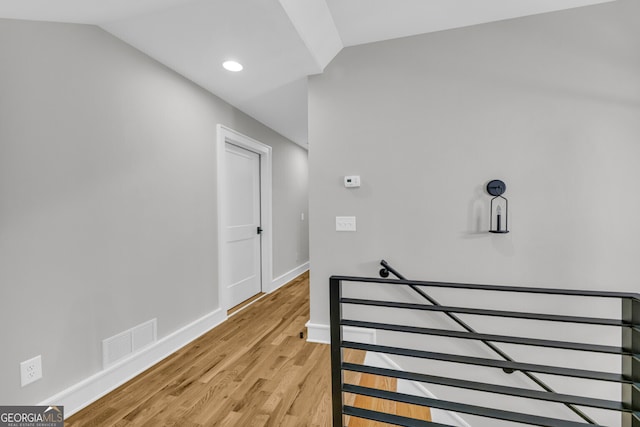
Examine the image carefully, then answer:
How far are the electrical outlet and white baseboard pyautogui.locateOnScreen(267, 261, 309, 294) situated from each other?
2.61m

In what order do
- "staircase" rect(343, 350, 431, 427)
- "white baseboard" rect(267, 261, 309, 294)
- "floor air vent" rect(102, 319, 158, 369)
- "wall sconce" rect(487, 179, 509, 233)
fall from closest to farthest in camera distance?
"staircase" rect(343, 350, 431, 427) → "floor air vent" rect(102, 319, 158, 369) → "wall sconce" rect(487, 179, 509, 233) → "white baseboard" rect(267, 261, 309, 294)

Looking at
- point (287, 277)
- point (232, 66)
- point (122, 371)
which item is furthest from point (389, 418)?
point (287, 277)

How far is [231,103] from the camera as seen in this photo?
123 inches

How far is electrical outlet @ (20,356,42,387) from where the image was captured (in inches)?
57.9

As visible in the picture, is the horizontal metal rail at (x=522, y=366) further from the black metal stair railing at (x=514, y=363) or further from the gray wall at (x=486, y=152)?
the gray wall at (x=486, y=152)

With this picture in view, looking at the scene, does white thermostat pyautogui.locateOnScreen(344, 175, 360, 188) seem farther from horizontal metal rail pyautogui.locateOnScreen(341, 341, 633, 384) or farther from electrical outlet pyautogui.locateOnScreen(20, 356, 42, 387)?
electrical outlet pyautogui.locateOnScreen(20, 356, 42, 387)

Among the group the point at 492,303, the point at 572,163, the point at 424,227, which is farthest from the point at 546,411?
the point at 572,163

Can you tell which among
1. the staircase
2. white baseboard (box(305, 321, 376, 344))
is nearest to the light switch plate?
white baseboard (box(305, 321, 376, 344))

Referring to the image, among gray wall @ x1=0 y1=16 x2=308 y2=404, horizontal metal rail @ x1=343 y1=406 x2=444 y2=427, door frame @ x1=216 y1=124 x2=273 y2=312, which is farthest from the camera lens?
door frame @ x1=216 y1=124 x2=273 y2=312

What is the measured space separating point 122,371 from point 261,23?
8.11ft

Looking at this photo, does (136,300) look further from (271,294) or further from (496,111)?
(496,111)

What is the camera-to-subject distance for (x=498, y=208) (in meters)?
2.06

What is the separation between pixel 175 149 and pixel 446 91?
87.5 inches

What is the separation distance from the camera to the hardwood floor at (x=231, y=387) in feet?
5.37
